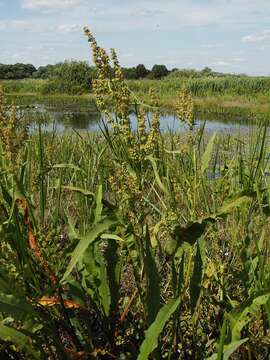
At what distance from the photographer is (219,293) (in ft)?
4.97

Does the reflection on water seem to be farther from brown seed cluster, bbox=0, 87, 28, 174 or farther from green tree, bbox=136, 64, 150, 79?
green tree, bbox=136, 64, 150, 79

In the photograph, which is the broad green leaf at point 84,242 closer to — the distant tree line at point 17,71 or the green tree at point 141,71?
the green tree at point 141,71

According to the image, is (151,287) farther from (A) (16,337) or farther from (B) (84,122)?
(B) (84,122)

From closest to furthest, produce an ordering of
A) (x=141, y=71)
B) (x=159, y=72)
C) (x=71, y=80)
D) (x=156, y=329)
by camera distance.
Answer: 1. (x=156, y=329)
2. (x=71, y=80)
3. (x=159, y=72)
4. (x=141, y=71)

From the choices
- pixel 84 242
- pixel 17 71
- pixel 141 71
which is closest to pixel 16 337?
pixel 84 242

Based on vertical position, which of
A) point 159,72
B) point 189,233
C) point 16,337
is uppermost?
point 159,72

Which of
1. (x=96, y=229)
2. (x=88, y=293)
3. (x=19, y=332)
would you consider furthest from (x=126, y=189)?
(x=88, y=293)

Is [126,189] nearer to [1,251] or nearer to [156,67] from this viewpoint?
[1,251]

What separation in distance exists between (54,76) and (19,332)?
99.0 feet

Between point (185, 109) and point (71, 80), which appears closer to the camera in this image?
Result: point (185, 109)

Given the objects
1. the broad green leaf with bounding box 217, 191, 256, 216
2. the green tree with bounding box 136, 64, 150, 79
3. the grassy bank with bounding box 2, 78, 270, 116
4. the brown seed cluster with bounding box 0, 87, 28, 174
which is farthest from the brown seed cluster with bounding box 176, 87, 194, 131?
the green tree with bounding box 136, 64, 150, 79

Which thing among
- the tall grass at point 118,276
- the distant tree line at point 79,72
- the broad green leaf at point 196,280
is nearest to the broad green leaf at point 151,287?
the tall grass at point 118,276

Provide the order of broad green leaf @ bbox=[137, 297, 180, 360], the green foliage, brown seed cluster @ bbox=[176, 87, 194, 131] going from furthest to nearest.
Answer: the green foliage, brown seed cluster @ bbox=[176, 87, 194, 131], broad green leaf @ bbox=[137, 297, 180, 360]

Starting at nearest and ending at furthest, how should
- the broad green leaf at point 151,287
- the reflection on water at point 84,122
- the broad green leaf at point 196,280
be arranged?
the broad green leaf at point 151,287
the broad green leaf at point 196,280
the reflection on water at point 84,122
